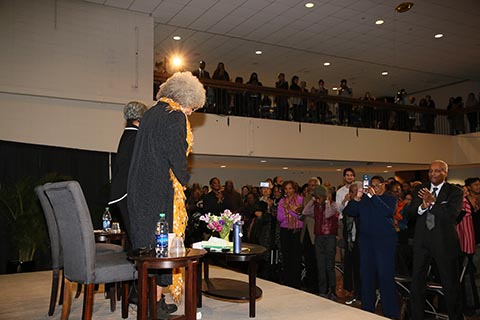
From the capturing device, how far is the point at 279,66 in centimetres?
1212

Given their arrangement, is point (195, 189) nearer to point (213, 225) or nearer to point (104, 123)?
point (104, 123)

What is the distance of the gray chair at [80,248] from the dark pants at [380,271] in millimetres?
2197

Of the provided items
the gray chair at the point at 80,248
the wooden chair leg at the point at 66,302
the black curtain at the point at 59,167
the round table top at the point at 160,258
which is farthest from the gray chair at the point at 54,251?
the black curtain at the point at 59,167

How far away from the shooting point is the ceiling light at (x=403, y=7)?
777cm

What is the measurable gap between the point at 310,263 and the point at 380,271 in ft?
6.37

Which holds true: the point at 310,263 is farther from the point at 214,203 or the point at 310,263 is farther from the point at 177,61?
the point at 177,61

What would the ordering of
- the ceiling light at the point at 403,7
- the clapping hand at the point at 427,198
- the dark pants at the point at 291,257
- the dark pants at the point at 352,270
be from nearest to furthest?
the clapping hand at the point at 427,198
the dark pants at the point at 352,270
the dark pants at the point at 291,257
the ceiling light at the point at 403,7

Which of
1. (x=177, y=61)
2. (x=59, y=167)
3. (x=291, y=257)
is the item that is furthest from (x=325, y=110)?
(x=59, y=167)

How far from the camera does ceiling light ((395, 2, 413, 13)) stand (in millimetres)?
7766

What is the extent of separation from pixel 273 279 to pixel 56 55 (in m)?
4.90

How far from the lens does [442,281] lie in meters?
3.66

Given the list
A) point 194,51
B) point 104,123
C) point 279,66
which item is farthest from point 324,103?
point 104,123

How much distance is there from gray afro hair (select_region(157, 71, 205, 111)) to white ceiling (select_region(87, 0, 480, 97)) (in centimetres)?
512

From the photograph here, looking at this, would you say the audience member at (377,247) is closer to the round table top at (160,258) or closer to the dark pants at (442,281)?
the dark pants at (442,281)
